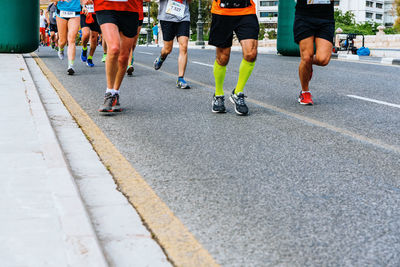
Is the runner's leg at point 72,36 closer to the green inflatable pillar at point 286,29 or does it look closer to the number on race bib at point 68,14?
the number on race bib at point 68,14

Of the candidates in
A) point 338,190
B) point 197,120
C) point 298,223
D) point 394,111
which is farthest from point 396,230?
point 394,111

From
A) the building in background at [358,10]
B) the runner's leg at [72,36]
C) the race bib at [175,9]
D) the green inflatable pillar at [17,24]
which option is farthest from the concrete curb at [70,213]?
the building in background at [358,10]

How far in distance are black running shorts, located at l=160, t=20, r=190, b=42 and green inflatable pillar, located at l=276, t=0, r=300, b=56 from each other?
10890 mm

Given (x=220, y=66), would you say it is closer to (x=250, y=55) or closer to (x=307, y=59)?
(x=250, y=55)

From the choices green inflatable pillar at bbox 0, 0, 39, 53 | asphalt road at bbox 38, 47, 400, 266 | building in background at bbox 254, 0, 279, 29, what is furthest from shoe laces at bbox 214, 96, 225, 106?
building in background at bbox 254, 0, 279, 29

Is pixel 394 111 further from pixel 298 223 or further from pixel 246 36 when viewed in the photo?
pixel 298 223

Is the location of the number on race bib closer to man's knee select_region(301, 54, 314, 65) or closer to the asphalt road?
the asphalt road

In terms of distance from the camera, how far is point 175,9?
8.87 metres

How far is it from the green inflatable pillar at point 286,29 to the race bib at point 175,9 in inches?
435

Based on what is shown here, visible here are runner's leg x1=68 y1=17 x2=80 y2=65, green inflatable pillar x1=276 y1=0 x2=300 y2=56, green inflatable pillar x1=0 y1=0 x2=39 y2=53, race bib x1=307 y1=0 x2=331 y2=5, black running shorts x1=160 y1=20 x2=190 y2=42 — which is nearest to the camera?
race bib x1=307 y1=0 x2=331 y2=5

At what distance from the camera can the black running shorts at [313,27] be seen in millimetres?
6793

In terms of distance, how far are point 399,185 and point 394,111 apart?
3186mm

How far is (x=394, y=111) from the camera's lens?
660cm

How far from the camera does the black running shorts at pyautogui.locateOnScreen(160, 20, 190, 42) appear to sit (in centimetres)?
900
